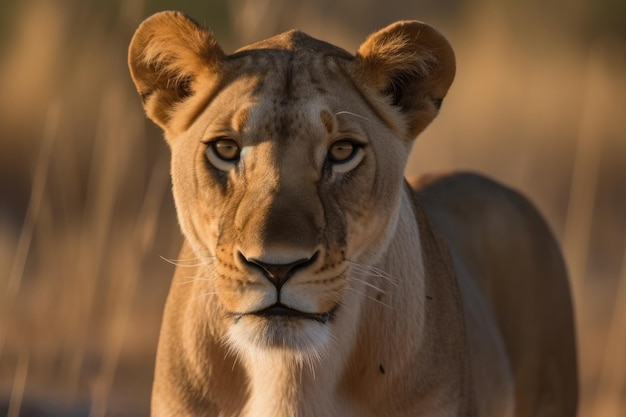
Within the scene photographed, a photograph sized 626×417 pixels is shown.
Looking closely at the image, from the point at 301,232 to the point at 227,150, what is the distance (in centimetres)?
37

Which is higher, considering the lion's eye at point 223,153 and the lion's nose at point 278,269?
the lion's eye at point 223,153

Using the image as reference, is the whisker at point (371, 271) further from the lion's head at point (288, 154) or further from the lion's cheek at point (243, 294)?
the lion's cheek at point (243, 294)

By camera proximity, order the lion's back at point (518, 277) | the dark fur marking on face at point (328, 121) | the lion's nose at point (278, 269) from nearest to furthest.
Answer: the lion's nose at point (278, 269) < the dark fur marking on face at point (328, 121) < the lion's back at point (518, 277)

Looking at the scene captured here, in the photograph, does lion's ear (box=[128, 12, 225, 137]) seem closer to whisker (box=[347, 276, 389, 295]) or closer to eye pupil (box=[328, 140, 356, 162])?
eye pupil (box=[328, 140, 356, 162])

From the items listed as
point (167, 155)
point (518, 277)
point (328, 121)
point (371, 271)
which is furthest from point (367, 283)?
point (167, 155)

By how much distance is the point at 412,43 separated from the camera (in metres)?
3.59

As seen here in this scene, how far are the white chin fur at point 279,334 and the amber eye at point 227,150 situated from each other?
382 millimetres

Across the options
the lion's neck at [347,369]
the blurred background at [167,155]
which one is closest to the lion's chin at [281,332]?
the lion's neck at [347,369]

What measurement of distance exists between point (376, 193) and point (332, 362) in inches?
16.6

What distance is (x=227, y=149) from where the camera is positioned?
3.36 meters

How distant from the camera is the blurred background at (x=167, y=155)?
6.81 m

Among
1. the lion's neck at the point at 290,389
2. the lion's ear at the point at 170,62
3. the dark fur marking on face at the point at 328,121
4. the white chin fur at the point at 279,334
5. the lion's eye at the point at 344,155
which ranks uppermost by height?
the lion's ear at the point at 170,62

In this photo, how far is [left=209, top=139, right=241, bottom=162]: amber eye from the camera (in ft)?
11.0

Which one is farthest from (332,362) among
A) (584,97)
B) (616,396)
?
(584,97)
